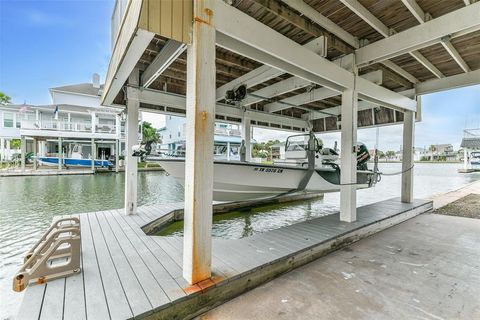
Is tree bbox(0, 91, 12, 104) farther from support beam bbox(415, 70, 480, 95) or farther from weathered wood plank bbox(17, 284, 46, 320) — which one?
support beam bbox(415, 70, 480, 95)

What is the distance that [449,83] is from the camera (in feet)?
16.9

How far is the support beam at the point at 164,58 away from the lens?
2.70 m

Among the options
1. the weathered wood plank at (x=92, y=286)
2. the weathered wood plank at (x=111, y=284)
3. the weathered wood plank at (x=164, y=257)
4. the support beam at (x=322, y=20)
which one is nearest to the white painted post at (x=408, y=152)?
the support beam at (x=322, y=20)

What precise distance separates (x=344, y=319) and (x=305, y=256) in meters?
1.09

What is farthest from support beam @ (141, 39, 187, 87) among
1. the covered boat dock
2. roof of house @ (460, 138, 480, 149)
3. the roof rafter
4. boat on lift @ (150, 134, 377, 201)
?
roof of house @ (460, 138, 480, 149)

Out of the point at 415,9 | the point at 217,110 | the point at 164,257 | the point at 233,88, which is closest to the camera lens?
the point at 164,257

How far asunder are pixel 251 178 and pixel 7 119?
24.6 m

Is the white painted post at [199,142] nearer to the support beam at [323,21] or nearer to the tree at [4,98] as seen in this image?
the support beam at [323,21]

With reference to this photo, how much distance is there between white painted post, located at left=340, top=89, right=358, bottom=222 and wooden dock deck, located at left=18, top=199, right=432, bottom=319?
13.0 inches

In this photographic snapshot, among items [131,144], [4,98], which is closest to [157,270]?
[131,144]

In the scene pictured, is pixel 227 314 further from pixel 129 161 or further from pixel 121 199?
pixel 121 199

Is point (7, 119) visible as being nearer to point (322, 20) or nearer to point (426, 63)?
point (322, 20)

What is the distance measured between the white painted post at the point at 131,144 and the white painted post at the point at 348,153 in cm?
409

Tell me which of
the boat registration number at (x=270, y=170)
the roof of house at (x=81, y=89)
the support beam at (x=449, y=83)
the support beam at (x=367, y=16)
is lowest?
the boat registration number at (x=270, y=170)
